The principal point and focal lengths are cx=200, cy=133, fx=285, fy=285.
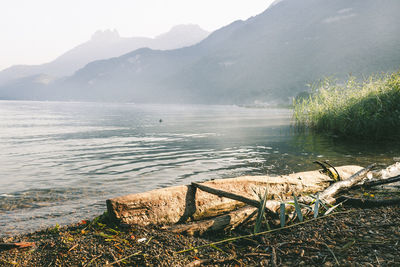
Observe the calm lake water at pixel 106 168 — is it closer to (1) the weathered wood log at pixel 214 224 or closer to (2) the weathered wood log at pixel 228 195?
(1) the weathered wood log at pixel 214 224

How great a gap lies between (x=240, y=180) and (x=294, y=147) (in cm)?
1347

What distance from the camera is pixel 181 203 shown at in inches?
199

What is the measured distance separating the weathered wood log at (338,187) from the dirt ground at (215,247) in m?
1.17

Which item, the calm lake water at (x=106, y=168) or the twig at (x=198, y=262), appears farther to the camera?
the calm lake water at (x=106, y=168)

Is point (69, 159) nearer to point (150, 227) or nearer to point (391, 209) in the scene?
point (150, 227)

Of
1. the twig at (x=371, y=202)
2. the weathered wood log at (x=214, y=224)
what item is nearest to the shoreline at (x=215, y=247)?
the weathered wood log at (x=214, y=224)

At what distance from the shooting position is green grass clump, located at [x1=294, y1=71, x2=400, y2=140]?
17.0 meters

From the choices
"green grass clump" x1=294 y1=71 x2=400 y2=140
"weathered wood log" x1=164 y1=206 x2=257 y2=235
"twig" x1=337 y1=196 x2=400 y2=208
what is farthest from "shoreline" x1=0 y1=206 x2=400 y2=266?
"green grass clump" x1=294 y1=71 x2=400 y2=140

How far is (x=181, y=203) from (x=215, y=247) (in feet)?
3.54

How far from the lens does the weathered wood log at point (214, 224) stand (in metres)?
4.74

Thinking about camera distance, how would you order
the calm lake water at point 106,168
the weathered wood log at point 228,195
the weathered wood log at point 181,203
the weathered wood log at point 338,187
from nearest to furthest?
the weathered wood log at point 181,203
the weathered wood log at point 228,195
the weathered wood log at point 338,187
the calm lake water at point 106,168

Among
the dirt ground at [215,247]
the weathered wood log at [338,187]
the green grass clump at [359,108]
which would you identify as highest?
the green grass clump at [359,108]

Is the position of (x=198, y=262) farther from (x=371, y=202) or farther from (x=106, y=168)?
(x=106, y=168)

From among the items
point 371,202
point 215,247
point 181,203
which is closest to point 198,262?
point 215,247
